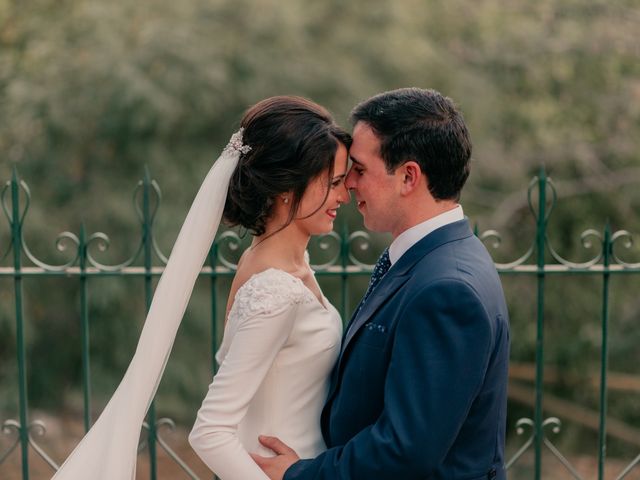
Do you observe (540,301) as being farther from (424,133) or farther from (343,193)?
(424,133)

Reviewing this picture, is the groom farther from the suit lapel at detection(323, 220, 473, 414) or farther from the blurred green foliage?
the blurred green foliage

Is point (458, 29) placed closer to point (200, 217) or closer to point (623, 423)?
point (623, 423)

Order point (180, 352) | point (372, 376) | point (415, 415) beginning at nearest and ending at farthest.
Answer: point (415, 415) < point (372, 376) < point (180, 352)

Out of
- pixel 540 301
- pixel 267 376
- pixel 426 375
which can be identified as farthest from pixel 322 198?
pixel 540 301

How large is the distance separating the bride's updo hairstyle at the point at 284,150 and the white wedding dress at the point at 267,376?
0.22 meters

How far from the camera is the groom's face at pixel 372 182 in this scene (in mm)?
2398

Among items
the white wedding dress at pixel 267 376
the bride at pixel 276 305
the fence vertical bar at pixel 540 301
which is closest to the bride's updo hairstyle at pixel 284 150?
the bride at pixel 276 305

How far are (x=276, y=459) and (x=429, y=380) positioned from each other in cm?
56

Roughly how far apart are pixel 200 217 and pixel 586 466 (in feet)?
23.7

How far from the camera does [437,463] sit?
2184 millimetres

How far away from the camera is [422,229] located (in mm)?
2408

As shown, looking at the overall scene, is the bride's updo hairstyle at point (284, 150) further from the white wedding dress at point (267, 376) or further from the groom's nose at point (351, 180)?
the white wedding dress at point (267, 376)

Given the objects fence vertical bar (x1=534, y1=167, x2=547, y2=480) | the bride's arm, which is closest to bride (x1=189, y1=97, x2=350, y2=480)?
the bride's arm

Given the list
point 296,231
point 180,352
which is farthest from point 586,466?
point 296,231
